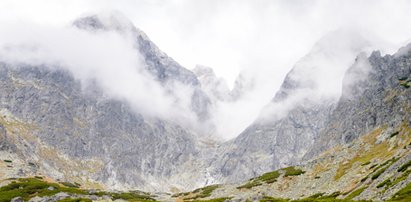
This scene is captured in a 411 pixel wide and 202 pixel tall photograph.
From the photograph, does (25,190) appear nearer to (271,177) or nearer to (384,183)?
(271,177)

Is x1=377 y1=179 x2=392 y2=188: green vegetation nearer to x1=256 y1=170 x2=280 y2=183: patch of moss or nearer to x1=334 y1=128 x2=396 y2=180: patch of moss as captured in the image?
x1=334 y1=128 x2=396 y2=180: patch of moss

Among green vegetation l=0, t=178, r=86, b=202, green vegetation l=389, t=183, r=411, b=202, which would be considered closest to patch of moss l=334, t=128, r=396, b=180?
green vegetation l=389, t=183, r=411, b=202

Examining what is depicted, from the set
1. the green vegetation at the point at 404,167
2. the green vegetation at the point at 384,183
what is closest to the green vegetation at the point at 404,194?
the green vegetation at the point at 384,183

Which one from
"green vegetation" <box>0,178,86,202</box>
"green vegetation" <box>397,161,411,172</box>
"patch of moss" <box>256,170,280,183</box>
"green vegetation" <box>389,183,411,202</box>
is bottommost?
"patch of moss" <box>256,170,280,183</box>

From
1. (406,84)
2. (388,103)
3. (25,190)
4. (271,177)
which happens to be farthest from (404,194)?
(25,190)

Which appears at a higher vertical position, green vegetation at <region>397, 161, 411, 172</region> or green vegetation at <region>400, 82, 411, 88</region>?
green vegetation at <region>400, 82, 411, 88</region>

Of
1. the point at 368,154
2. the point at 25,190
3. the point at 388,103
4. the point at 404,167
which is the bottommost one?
the point at 404,167

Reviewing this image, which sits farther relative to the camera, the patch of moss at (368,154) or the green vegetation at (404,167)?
the patch of moss at (368,154)

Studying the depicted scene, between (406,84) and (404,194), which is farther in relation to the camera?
(406,84)

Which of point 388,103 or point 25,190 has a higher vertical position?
point 388,103

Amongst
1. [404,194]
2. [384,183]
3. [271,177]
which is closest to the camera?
[404,194]

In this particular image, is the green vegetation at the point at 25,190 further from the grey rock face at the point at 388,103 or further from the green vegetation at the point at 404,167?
the grey rock face at the point at 388,103

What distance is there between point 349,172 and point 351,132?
2996 inches

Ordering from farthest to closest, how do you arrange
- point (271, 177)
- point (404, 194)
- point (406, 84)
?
point (271, 177) < point (406, 84) < point (404, 194)
